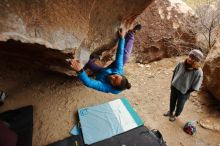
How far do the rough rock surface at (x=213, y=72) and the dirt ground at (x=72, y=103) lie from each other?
0.32 metres

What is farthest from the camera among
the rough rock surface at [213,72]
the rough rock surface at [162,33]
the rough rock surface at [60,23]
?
the rough rock surface at [162,33]

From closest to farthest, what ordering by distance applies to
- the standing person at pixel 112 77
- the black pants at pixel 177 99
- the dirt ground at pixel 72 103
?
the standing person at pixel 112 77 < the black pants at pixel 177 99 < the dirt ground at pixel 72 103

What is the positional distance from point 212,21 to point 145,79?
248cm

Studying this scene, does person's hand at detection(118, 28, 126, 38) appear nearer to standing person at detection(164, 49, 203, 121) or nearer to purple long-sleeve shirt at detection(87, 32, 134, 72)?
purple long-sleeve shirt at detection(87, 32, 134, 72)

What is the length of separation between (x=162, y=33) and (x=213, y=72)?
182cm

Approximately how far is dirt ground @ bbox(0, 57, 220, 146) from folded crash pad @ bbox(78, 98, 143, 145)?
21 centimetres

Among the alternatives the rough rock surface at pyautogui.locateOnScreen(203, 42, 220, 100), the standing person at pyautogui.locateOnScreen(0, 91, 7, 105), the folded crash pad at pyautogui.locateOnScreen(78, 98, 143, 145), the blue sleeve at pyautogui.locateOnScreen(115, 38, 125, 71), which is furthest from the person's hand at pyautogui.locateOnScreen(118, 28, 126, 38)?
the standing person at pyautogui.locateOnScreen(0, 91, 7, 105)

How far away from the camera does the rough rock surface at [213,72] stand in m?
4.89

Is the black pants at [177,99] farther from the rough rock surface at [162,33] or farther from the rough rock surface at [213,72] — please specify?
the rough rock surface at [162,33]

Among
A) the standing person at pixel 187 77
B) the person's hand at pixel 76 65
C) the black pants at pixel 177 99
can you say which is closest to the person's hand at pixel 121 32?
the person's hand at pixel 76 65

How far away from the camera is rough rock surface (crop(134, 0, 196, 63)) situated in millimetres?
6176

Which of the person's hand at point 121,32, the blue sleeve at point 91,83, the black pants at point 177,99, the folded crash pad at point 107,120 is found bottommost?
the folded crash pad at point 107,120

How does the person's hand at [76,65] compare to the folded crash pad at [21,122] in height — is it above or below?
above

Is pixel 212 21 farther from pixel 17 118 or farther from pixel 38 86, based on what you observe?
pixel 17 118
